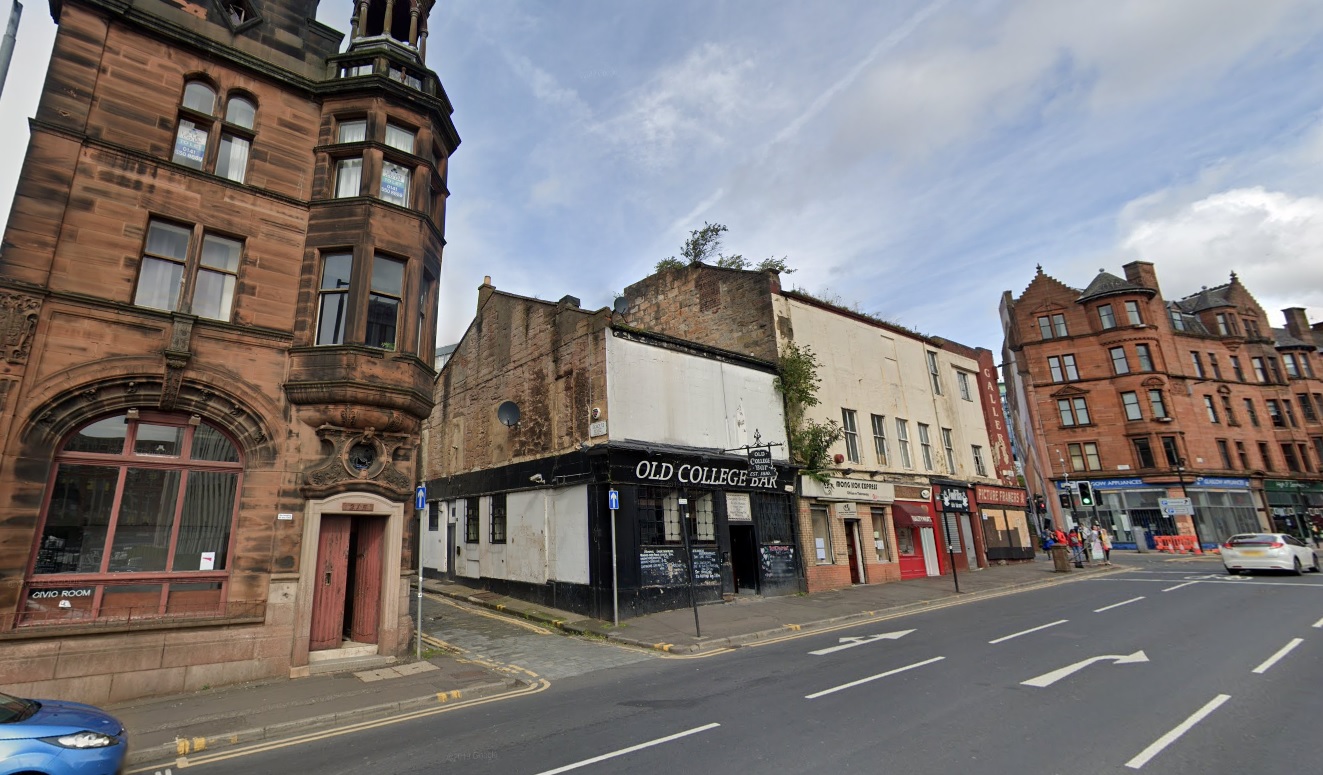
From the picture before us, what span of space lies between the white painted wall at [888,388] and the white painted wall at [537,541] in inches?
413

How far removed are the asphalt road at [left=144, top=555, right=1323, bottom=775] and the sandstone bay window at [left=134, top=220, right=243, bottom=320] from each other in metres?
8.53

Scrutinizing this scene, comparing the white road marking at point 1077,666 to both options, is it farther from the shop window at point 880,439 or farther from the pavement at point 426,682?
the shop window at point 880,439

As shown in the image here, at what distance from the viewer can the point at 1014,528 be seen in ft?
102

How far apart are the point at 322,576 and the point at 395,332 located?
17.3 feet

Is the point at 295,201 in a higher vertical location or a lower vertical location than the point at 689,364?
higher

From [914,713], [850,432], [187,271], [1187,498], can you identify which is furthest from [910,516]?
[1187,498]

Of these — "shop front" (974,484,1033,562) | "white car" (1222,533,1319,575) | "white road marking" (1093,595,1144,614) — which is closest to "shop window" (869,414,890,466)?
"shop front" (974,484,1033,562)

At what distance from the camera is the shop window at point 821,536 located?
2131 centimetres

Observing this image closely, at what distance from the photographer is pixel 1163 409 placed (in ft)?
141

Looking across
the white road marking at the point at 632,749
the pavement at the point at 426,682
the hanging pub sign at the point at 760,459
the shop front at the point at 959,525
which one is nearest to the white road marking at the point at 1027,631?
the pavement at the point at 426,682

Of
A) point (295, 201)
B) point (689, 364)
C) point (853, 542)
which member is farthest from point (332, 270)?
point (853, 542)

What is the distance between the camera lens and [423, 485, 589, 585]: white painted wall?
17.2 m

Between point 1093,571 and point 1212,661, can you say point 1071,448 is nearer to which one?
point 1093,571

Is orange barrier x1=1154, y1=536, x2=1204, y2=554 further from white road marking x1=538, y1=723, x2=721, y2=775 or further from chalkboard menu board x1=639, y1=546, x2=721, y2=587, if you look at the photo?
white road marking x1=538, y1=723, x2=721, y2=775
